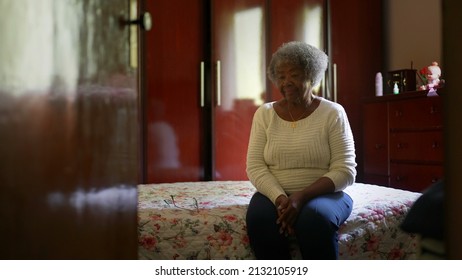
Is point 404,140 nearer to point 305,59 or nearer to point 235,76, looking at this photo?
point 235,76

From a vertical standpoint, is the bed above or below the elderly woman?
below

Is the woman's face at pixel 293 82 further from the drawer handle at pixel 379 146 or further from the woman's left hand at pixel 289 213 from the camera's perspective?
the drawer handle at pixel 379 146

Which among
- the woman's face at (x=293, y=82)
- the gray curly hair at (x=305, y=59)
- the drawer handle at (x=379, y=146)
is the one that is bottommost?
the drawer handle at (x=379, y=146)

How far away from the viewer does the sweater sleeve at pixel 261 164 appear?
1.30 metres

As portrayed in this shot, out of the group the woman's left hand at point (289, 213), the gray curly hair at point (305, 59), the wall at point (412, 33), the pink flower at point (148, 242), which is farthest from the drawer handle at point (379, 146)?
the pink flower at point (148, 242)

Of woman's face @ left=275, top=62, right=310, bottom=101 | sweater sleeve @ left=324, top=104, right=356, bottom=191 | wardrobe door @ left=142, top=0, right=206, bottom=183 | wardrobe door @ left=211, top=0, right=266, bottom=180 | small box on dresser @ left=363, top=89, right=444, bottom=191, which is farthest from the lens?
wardrobe door @ left=211, top=0, right=266, bottom=180

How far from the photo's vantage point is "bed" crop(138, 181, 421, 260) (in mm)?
1219

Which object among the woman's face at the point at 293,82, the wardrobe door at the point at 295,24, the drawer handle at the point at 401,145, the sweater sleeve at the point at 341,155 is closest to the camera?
the sweater sleeve at the point at 341,155

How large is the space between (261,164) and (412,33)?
1.94 metres

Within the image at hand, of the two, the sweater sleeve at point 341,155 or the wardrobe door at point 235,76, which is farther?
the wardrobe door at point 235,76

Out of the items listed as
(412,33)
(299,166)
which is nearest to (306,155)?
(299,166)

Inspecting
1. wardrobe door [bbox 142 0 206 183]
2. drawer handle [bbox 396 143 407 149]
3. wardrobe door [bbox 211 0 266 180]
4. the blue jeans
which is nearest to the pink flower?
the blue jeans

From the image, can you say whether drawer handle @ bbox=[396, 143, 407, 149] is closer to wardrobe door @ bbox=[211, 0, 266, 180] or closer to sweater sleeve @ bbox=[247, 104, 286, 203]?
wardrobe door @ bbox=[211, 0, 266, 180]
